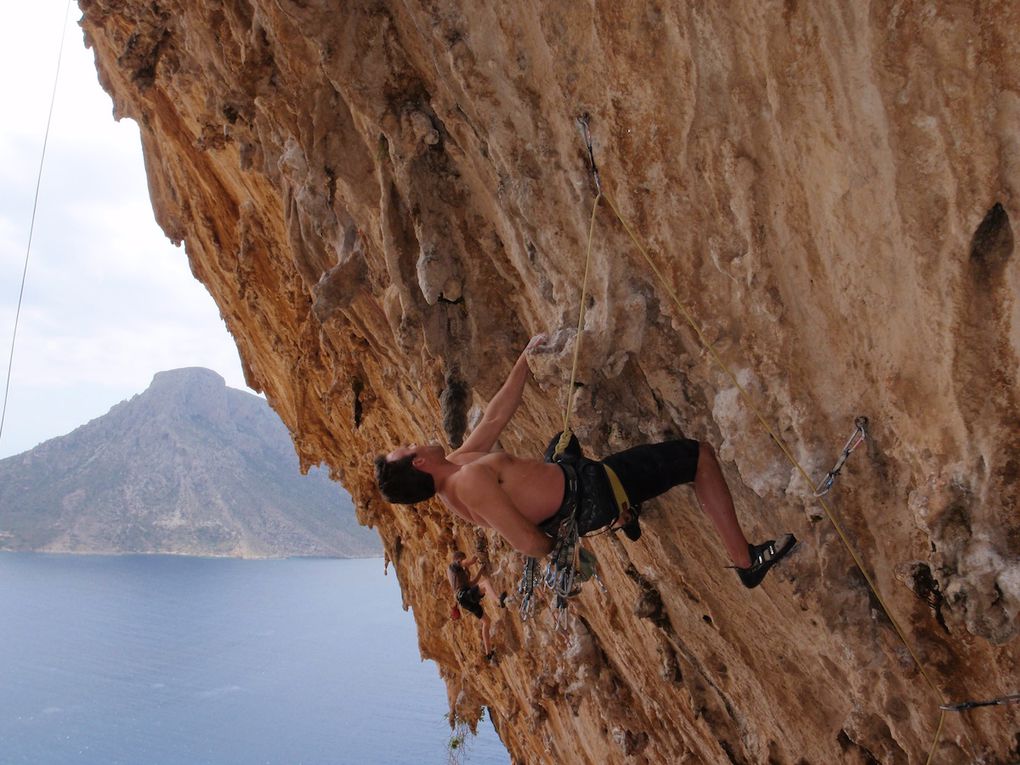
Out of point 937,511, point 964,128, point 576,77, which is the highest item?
point 576,77

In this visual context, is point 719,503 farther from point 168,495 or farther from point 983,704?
point 168,495

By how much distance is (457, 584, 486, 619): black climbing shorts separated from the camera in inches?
266

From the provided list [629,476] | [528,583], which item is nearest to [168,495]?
[528,583]

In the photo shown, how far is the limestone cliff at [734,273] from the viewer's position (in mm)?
2125

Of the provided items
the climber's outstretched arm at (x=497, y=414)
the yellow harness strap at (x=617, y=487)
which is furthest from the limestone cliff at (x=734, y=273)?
the yellow harness strap at (x=617, y=487)

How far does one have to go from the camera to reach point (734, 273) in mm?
2627

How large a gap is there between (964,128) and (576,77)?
1338 millimetres

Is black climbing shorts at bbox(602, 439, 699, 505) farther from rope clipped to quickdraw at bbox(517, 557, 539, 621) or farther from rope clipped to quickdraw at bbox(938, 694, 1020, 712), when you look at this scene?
rope clipped to quickdraw at bbox(938, 694, 1020, 712)

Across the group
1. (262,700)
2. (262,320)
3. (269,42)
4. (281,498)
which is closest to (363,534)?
(281,498)

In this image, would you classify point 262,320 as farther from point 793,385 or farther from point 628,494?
point 793,385

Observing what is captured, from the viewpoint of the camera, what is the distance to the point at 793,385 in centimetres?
263

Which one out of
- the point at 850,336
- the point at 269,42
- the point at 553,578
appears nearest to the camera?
the point at 850,336

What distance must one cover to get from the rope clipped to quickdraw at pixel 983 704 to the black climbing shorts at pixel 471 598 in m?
4.53

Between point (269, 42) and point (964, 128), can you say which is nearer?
point (964, 128)
